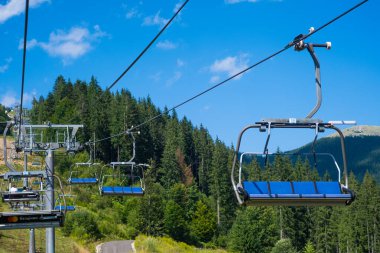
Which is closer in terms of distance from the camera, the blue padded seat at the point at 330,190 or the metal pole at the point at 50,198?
the blue padded seat at the point at 330,190

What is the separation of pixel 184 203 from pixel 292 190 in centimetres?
8219

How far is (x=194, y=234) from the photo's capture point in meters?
86.5

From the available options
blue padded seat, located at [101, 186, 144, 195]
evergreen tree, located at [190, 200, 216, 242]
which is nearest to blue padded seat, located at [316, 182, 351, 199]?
blue padded seat, located at [101, 186, 144, 195]

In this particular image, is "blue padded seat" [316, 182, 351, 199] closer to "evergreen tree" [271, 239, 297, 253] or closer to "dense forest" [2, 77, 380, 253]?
"dense forest" [2, 77, 380, 253]

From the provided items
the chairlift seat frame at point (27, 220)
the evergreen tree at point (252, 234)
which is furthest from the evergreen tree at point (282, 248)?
the chairlift seat frame at point (27, 220)

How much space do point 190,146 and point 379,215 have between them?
151ft

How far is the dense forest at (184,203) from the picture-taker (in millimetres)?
75750

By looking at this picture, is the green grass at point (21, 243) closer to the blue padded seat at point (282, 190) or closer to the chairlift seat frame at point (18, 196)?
the chairlift seat frame at point (18, 196)

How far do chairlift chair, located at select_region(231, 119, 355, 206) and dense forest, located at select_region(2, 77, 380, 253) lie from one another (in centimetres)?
4601

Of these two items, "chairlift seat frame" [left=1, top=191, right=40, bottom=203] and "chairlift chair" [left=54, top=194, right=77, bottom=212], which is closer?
"chairlift chair" [left=54, top=194, right=77, bottom=212]

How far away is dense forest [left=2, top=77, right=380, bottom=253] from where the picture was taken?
75750 millimetres

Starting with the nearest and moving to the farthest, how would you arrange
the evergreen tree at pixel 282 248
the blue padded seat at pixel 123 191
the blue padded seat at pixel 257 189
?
the blue padded seat at pixel 257 189
the blue padded seat at pixel 123 191
the evergreen tree at pixel 282 248

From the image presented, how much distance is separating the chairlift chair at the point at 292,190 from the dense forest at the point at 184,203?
46013 millimetres

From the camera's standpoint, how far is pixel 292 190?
1061cm
